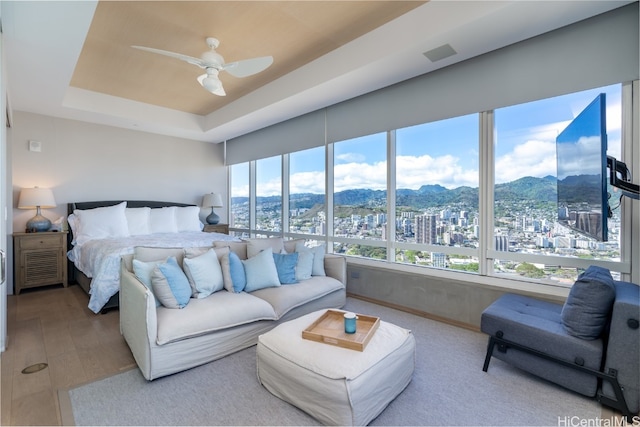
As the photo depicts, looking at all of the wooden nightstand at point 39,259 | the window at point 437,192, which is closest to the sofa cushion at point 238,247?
the window at point 437,192

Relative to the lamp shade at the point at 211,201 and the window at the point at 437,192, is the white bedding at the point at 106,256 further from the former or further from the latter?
the window at the point at 437,192

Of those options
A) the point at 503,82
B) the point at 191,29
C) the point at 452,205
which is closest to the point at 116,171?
the point at 191,29

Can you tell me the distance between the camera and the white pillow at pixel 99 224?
4.42 m

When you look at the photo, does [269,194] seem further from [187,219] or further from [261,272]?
[261,272]

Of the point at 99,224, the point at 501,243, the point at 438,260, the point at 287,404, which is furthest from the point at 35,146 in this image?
the point at 501,243

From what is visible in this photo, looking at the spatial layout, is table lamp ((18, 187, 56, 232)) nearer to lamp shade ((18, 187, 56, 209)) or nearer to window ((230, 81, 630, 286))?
lamp shade ((18, 187, 56, 209))

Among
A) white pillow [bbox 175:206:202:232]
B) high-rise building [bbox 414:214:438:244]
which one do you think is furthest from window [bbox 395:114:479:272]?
white pillow [bbox 175:206:202:232]

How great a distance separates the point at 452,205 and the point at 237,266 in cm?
246

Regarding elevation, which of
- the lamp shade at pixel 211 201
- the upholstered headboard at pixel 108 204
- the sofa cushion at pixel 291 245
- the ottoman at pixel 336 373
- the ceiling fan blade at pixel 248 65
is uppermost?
the ceiling fan blade at pixel 248 65

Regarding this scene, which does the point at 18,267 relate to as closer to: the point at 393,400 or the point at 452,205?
the point at 393,400

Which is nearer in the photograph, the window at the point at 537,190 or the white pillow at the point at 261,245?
the window at the point at 537,190

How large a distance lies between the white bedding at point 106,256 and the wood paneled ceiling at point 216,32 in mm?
2177

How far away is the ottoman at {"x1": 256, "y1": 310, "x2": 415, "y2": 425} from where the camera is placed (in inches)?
65.9

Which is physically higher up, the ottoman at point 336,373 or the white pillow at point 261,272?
the white pillow at point 261,272
